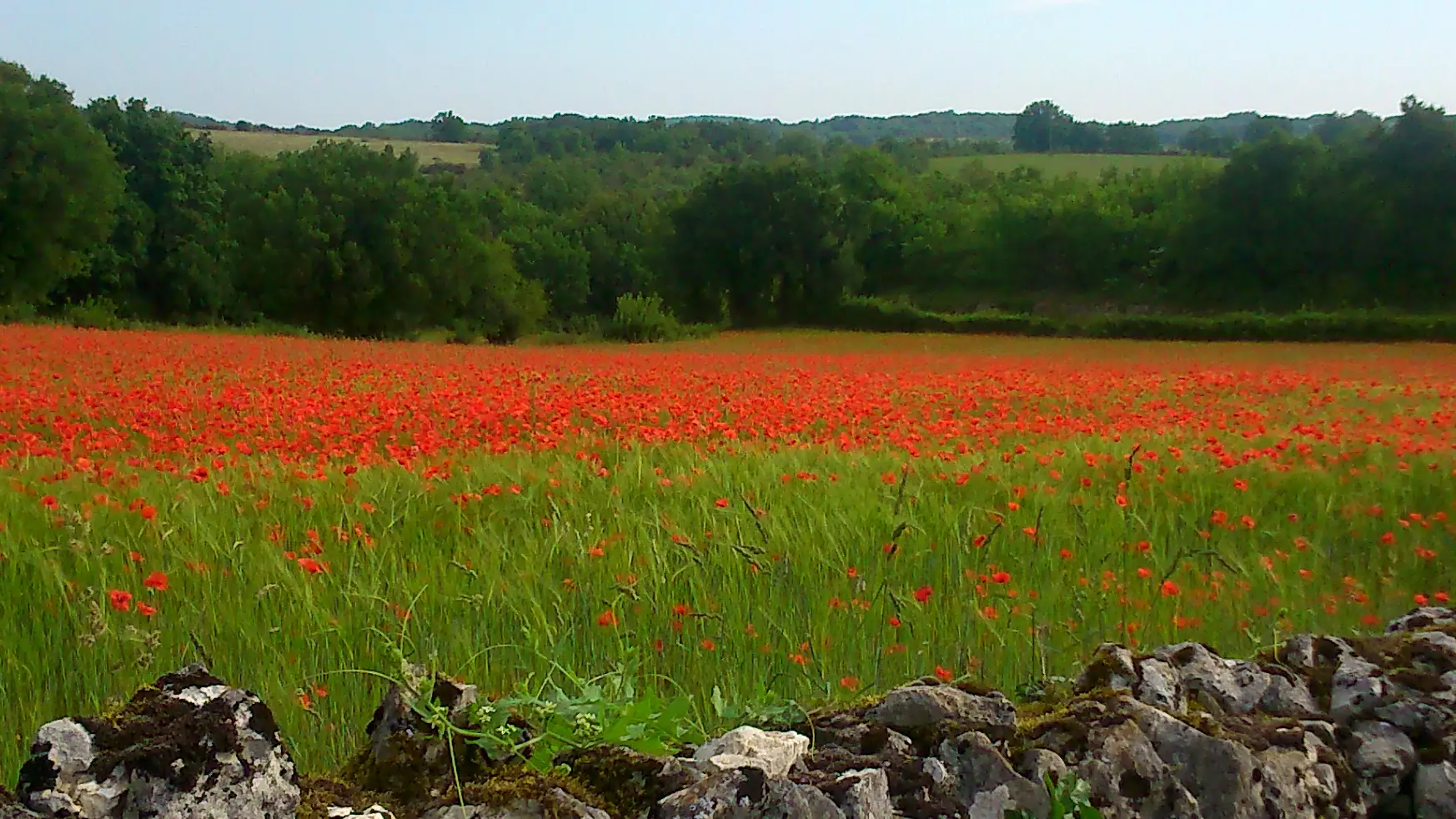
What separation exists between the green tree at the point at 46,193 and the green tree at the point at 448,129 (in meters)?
90.8

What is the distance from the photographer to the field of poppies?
121 inches

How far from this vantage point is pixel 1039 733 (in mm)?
1863

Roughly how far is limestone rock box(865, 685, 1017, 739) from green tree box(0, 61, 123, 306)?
43566 millimetres

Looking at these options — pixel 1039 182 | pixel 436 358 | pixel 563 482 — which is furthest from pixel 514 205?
pixel 563 482

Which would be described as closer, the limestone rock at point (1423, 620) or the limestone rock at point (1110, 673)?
the limestone rock at point (1110, 673)

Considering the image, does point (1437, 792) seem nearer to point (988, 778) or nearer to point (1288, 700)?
point (1288, 700)

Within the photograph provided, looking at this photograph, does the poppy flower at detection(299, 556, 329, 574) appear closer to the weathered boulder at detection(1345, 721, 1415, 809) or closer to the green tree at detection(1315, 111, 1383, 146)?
the weathered boulder at detection(1345, 721, 1415, 809)

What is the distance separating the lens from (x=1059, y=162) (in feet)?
299

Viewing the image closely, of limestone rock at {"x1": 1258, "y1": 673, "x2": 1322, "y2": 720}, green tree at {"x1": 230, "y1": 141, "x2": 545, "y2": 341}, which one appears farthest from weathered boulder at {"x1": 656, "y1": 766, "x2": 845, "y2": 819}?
green tree at {"x1": 230, "y1": 141, "x2": 545, "y2": 341}

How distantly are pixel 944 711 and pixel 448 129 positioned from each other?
14003 centimetres

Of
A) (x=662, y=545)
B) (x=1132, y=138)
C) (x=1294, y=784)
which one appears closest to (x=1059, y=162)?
(x=1132, y=138)

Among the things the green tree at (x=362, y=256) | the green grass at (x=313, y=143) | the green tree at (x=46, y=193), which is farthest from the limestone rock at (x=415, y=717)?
the green grass at (x=313, y=143)

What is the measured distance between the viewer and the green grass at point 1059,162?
277ft

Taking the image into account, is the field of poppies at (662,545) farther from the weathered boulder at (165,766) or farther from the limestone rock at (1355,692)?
the limestone rock at (1355,692)
